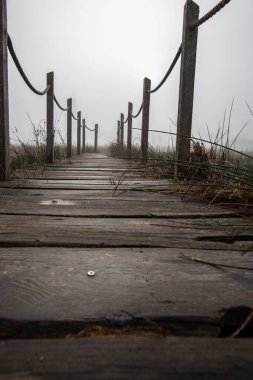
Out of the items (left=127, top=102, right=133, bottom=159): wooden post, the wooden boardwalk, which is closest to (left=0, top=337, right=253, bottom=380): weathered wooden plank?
the wooden boardwalk

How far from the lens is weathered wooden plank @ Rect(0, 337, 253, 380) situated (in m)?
0.48

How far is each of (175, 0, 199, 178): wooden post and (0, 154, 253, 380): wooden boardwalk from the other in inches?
58.8

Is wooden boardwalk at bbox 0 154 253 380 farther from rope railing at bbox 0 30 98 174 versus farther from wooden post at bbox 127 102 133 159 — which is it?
wooden post at bbox 127 102 133 159

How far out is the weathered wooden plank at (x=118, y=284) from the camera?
65cm

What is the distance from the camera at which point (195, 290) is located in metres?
0.75

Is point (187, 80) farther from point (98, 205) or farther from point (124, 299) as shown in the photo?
point (124, 299)

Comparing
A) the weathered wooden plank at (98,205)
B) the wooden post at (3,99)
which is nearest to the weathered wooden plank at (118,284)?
the weathered wooden plank at (98,205)

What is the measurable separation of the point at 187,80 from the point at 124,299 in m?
2.46

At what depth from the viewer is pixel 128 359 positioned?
510mm

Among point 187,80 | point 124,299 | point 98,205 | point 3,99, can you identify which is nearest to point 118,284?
point 124,299

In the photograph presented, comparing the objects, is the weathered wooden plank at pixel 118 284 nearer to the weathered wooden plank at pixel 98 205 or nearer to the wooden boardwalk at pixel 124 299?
the wooden boardwalk at pixel 124 299

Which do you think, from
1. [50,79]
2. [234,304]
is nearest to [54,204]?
[234,304]

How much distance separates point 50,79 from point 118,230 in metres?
4.34

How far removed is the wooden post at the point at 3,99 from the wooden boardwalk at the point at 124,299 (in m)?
1.34
